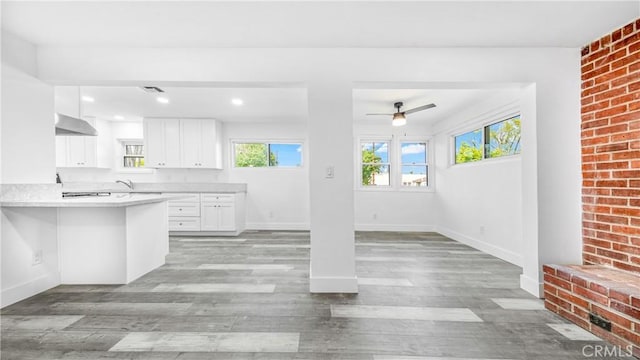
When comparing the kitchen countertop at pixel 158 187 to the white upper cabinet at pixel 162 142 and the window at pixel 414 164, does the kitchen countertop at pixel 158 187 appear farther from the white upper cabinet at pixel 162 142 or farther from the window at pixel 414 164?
the window at pixel 414 164

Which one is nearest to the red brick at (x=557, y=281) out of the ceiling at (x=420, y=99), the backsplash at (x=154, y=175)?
the ceiling at (x=420, y=99)

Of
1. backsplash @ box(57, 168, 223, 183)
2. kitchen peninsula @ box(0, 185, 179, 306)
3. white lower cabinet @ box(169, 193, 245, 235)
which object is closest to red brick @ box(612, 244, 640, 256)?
kitchen peninsula @ box(0, 185, 179, 306)

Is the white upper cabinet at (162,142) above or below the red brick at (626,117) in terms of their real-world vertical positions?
above

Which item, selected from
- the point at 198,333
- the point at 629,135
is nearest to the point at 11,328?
the point at 198,333

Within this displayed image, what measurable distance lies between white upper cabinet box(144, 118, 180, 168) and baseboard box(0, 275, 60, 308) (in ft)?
10.1

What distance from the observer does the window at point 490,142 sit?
145 inches

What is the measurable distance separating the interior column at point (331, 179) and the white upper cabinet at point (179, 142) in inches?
141

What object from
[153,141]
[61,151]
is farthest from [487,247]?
[61,151]

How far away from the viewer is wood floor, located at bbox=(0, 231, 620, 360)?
5.52 feet

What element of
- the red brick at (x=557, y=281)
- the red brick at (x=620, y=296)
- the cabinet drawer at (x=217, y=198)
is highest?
the cabinet drawer at (x=217, y=198)

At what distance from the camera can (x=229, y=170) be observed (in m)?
5.94

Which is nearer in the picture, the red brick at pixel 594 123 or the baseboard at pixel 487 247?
the red brick at pixel 594 123

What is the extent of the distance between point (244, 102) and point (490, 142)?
149 inches

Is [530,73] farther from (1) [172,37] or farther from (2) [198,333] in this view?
(2) [198,333]
